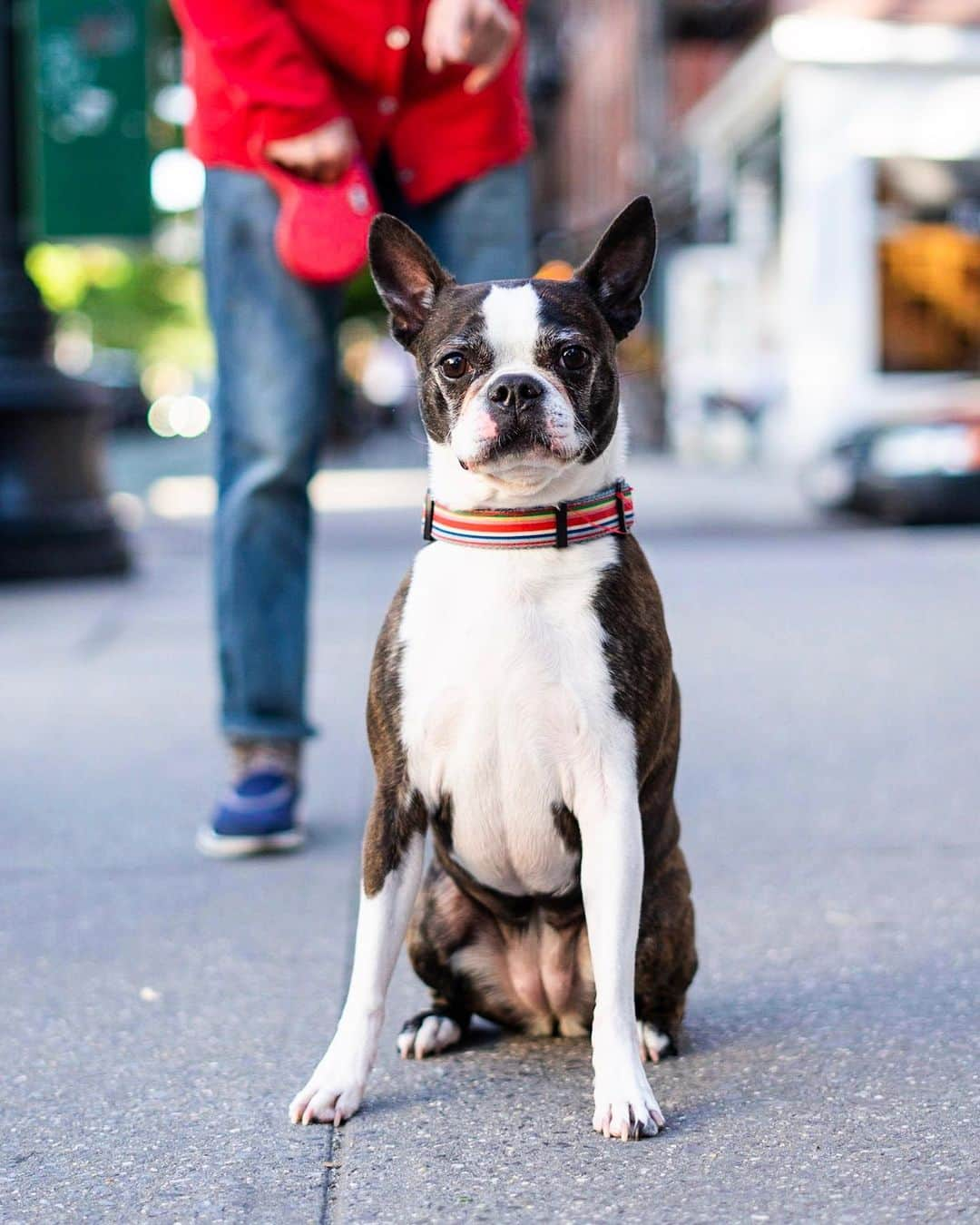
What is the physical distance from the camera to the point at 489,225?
3709mm

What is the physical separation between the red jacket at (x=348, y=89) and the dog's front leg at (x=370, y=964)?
1713 millimetres

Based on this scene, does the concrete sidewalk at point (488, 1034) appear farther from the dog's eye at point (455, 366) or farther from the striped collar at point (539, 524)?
the dog's eye at point (455, 366)

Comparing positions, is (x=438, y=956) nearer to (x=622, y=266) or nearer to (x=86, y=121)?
(x=622, y=266)

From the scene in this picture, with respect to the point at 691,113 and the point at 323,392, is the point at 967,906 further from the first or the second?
the point at 691,113

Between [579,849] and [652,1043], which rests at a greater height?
[579,849]

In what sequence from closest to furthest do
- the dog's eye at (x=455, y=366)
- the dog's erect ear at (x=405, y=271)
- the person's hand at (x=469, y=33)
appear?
the dog's eye at (x=455, y=366) < the dog's erect ear at (x=405, y=271) < the person's hand at (x=469, y=33)

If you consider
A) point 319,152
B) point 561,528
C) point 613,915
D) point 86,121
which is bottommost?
point 613,915

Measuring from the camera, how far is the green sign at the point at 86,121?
9.76m

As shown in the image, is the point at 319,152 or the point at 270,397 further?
the point at 270,397

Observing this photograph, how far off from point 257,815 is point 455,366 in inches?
66.0

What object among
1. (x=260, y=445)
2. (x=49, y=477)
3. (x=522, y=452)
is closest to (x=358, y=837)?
(x=260, y=445)

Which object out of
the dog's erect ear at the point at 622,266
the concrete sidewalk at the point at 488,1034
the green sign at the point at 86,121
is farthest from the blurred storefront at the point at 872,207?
the dog's erect ear at the point at 622,266

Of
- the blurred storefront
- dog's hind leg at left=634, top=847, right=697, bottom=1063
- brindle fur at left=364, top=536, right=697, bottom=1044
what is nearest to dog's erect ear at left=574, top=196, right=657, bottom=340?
brindle fur at left=364, top=536, right=697, bottom=1044

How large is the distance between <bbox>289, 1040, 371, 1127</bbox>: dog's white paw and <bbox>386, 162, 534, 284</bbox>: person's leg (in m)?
1.87
